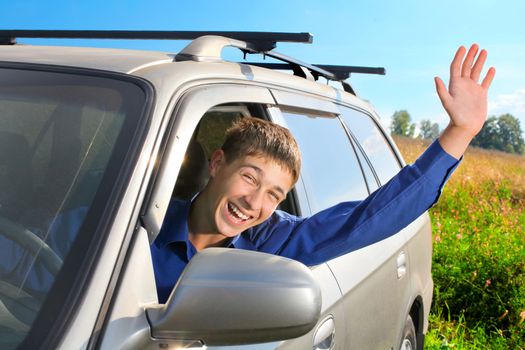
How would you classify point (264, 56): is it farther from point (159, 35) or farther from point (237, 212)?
point (237, 212)

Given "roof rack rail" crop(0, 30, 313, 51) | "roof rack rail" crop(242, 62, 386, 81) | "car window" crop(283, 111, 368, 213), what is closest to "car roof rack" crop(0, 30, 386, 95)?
"roof rack rail" crop(0, 30, 313, 51)

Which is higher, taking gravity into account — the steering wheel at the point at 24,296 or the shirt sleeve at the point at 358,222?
the steering wheel at the point at 24,296

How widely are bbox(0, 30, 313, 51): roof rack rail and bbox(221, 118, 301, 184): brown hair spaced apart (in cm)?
36

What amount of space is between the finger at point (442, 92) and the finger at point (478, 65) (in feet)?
0.35

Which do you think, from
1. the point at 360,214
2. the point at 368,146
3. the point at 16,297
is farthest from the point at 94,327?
the point at 368,146

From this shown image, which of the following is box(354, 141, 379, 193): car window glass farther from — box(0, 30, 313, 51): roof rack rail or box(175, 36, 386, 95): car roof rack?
box(0, 30, 313, 51): roof rack rail

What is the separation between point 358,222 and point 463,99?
527mm

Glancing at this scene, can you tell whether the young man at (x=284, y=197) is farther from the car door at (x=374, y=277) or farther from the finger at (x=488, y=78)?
the car door at (x=374, y=277)

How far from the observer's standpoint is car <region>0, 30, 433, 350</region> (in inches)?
51.4

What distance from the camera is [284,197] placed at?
2072mm

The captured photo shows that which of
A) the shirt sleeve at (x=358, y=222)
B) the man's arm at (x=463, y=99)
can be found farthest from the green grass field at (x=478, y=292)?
the man's arm at (x=463, y=99)

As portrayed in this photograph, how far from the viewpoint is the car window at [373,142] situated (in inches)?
135

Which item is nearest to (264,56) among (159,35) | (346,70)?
(159,35)

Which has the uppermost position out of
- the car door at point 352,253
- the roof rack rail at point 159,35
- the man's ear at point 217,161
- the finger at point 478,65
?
the roof rack rail at point 159,35
